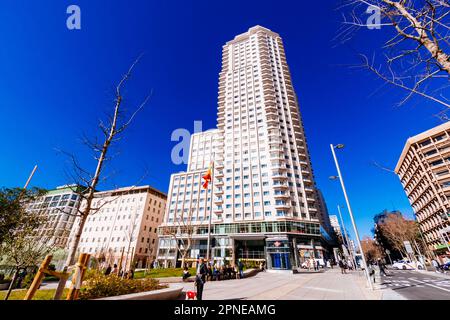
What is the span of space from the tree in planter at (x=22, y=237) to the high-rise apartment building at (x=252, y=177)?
20611mm

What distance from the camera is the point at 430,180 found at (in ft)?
157

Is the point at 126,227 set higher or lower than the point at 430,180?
lower

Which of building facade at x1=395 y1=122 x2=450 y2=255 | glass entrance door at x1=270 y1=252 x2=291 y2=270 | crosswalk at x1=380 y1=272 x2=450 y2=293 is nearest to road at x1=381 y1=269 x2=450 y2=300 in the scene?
crosswalk at x1=380 y1=272 x2=450 y2=293

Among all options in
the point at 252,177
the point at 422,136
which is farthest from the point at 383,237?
the point at 252,177

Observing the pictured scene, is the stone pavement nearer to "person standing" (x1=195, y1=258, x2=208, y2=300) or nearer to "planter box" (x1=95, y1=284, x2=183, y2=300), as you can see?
"person standing" (x1=195, y1=258, x2=208, y2=300)

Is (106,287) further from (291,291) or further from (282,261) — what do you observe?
(282,261)

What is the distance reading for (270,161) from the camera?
173 ft

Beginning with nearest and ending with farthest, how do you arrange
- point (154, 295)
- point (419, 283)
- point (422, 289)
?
point (154, 295), point (422, 289), point (419, 283)

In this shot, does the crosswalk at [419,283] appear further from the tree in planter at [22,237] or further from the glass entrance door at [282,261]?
the tree in planter at [22,237]

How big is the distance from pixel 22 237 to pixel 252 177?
151 feet

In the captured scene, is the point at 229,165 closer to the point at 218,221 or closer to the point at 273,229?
the point at 218,221

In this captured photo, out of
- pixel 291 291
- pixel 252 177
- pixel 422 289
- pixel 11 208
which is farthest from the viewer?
pixel 252 177

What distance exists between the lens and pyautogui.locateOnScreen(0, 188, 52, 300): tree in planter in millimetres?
9703
